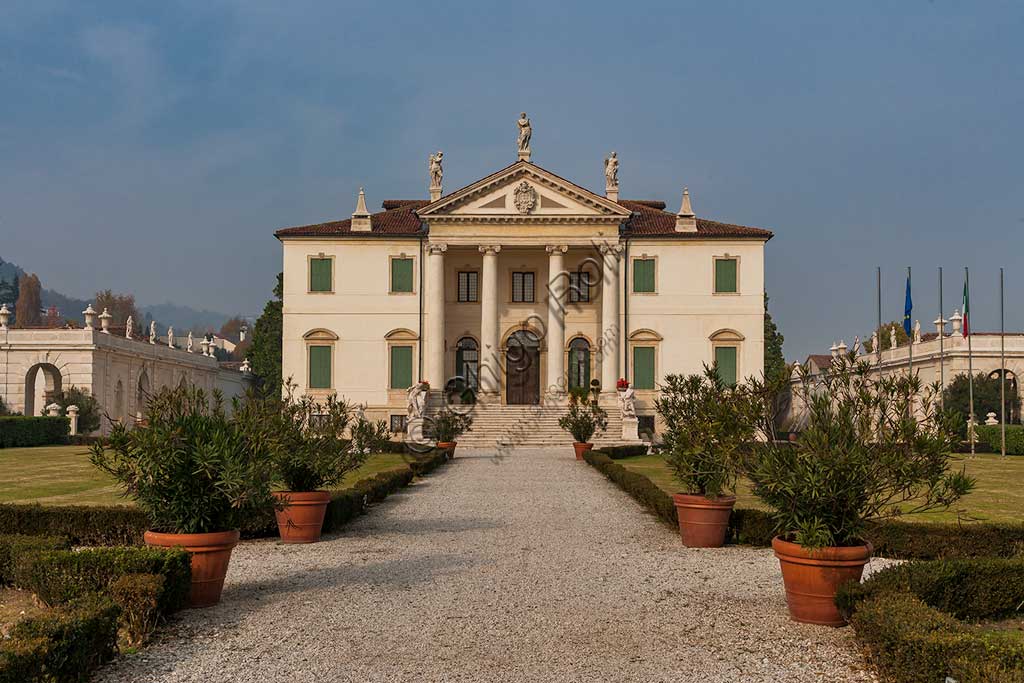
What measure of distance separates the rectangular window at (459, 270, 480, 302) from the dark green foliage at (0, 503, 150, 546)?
33755mm

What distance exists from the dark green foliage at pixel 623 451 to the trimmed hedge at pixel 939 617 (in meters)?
21.3

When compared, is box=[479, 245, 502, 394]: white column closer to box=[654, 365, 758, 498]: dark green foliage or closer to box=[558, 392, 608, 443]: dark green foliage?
box=[558, 392, 608, 443]: dark green foliage

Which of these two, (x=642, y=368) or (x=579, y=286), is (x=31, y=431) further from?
(x=642, y=368)

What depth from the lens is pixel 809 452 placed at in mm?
8711

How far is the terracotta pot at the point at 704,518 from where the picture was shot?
42.7 feet

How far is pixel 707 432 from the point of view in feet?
39.6

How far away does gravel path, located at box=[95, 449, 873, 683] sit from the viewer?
737cm

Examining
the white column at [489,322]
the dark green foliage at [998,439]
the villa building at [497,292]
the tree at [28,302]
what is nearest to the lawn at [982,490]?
the dark green foliage at [998,439]

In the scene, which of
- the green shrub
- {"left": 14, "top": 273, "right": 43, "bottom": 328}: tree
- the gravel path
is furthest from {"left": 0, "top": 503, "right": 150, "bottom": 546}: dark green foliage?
{"left": 14, "top": 273, "right": 43, "bottom": 328}: tree

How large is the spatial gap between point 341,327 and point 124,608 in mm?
36915

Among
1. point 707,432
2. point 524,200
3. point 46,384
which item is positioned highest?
point 524,200

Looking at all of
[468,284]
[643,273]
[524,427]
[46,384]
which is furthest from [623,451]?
[46,384]

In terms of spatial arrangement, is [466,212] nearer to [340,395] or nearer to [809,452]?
[340,395]

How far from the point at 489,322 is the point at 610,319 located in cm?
549
